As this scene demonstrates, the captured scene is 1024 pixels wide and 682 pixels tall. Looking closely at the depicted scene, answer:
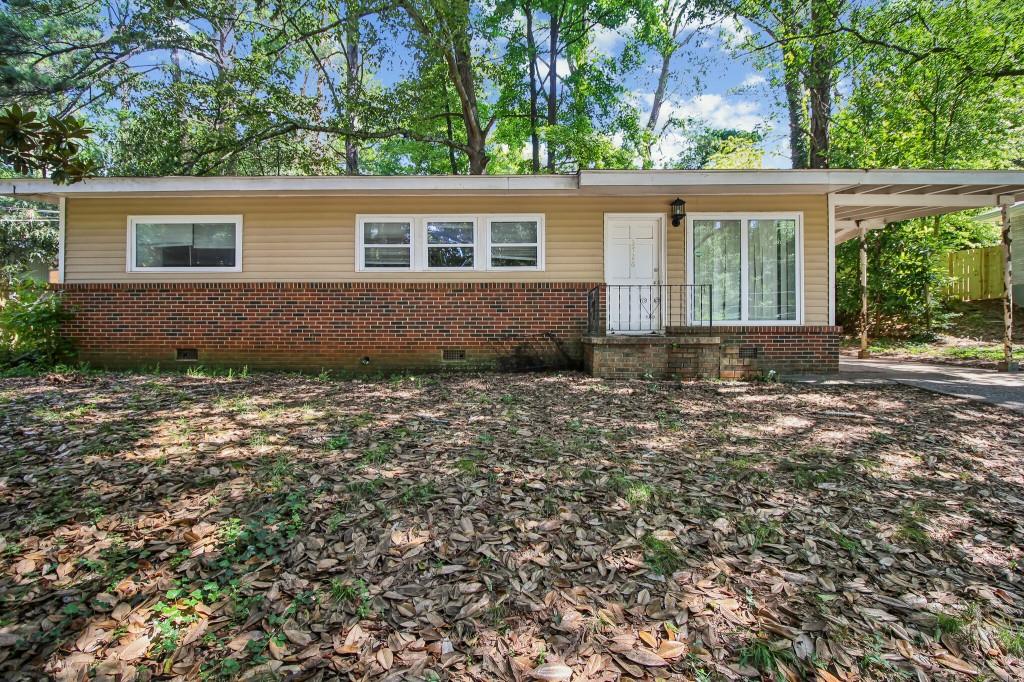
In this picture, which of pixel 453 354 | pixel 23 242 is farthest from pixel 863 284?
pixel 23 242

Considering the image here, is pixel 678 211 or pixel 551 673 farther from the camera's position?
pixel 678 211

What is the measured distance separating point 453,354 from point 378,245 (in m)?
2.07

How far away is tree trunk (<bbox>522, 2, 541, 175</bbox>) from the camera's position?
15984 mm

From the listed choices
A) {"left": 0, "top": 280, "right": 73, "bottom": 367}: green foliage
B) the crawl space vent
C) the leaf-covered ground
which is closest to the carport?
the leaf-covered ground

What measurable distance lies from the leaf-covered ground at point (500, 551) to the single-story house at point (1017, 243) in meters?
13.9

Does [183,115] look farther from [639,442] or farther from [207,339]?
[639,442]

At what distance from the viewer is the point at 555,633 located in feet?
5.95

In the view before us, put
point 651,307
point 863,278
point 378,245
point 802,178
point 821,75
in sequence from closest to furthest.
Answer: point 802,178, point 378,245, point 651,307, point 863,278, point 821,75

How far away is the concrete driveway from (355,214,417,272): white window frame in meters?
5.84

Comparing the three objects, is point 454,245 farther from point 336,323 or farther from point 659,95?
point 659,95

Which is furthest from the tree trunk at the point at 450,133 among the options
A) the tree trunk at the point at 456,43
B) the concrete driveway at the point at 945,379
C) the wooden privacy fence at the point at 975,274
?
the wooden privacy fence at the point at 975,274

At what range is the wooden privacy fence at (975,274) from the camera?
14.5 meters

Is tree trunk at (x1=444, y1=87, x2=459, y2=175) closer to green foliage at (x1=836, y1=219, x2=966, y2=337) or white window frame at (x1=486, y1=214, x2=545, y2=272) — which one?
white window frame at (x1=486, y1=214, x2=545, y2=272)

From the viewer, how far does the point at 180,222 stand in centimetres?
811
